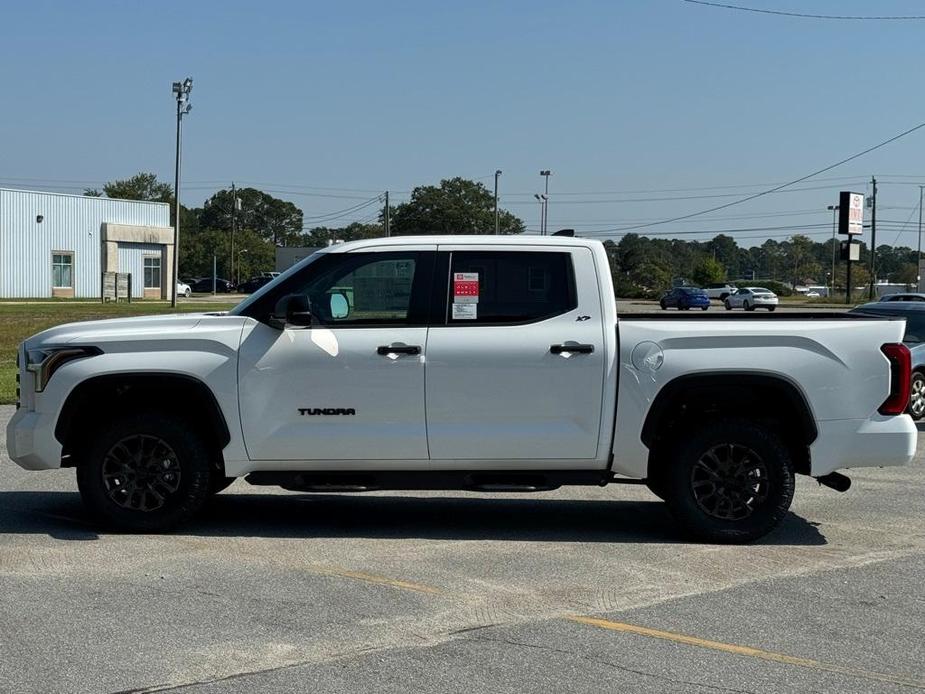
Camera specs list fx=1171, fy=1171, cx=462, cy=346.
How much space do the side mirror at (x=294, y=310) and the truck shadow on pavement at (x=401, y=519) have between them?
1.52 meters

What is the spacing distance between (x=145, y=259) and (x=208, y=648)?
247 feet

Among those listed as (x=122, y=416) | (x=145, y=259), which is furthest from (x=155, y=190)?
(x=122, y=416)

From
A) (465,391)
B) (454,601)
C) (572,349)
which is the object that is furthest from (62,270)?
(454,601)

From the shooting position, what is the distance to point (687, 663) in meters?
5.39

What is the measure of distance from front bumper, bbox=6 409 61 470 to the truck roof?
7.12ft

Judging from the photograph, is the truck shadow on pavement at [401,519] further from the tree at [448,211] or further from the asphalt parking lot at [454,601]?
the tree at [448,211]

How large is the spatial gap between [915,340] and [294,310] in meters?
10.8

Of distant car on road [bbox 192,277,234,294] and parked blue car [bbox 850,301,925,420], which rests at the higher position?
distant car on road [bbox 192,277,234,294]

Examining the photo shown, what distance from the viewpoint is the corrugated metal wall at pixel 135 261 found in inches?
3007

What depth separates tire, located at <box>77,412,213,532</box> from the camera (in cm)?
780

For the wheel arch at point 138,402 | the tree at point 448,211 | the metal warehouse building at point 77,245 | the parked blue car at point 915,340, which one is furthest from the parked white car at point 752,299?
the wheel arch at point 138,402

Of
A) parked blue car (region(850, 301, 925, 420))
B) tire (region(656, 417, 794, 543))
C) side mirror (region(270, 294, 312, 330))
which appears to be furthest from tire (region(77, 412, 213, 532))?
parked blue car (region(850, 301, 925, 420))

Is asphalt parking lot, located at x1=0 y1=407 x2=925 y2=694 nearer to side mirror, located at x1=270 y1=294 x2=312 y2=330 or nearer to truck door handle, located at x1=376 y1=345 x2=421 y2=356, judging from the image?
truck door handle, located at x1=376 y1=345 x2=421 y2=356

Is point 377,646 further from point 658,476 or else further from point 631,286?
point 631,286
